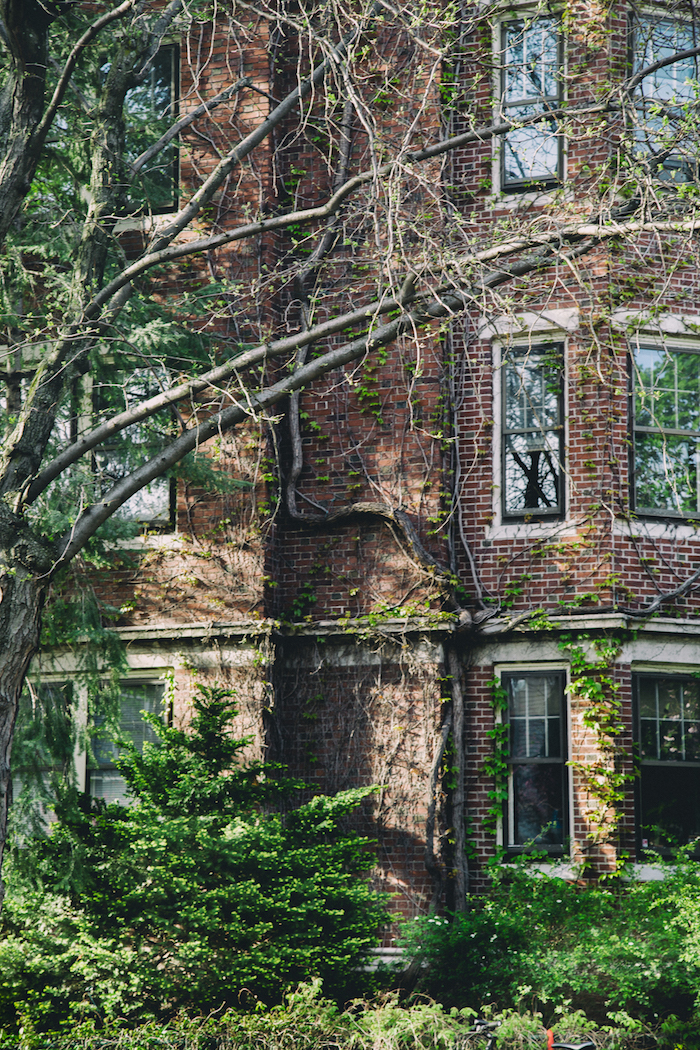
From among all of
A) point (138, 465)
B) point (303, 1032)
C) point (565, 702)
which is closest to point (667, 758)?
point (565, 702)

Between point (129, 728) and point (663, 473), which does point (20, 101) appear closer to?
point (129, 728)

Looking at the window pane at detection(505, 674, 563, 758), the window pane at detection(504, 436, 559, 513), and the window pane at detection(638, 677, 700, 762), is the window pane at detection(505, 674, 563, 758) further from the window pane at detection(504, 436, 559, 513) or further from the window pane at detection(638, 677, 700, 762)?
the window pane at detection(504, 436, 559, 513)

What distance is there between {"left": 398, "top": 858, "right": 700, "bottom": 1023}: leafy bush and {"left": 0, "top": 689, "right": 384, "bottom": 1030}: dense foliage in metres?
0.88

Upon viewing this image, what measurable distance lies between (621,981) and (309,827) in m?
2.84

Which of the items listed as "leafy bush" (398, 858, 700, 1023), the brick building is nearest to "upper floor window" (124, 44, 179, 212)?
the brick building

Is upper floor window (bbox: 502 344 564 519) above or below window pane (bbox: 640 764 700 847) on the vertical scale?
above

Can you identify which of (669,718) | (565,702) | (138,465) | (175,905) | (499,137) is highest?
(499,137)

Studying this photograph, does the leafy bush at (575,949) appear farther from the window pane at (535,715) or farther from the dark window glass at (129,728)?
the dark window glass at (129,728)

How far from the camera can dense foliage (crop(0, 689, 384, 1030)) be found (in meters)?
8.52

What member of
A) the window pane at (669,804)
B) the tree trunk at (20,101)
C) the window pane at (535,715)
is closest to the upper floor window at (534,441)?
the window pane at (535,715)

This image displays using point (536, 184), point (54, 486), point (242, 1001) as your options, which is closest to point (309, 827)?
point (242, 1001)

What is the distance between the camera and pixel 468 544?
469 inches

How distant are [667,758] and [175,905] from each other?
5324 millimetres

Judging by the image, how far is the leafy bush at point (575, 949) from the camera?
9145 millimetres
